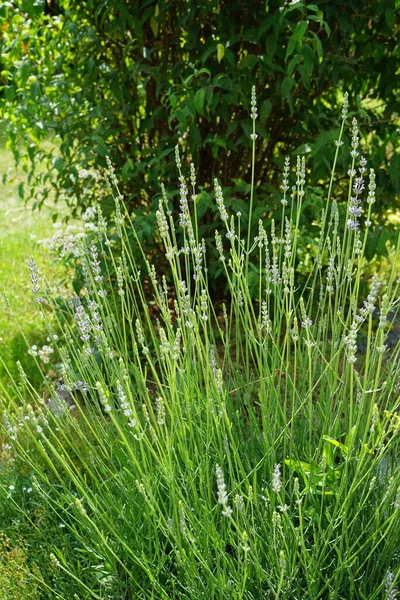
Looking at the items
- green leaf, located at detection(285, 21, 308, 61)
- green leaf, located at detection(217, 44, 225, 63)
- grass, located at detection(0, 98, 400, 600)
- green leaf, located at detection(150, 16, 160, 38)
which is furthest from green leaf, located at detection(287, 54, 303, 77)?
grass, located at detection(0, 98, 400, 600)

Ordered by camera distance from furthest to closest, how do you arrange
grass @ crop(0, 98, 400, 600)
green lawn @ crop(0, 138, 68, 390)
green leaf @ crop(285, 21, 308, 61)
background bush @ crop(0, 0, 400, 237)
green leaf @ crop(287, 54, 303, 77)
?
green lawn @ crop(0, 138, 68, 390) → background bush @ crop(0, 0, 400, 237) → green leaf @ crop(287, 54, 303, 77) → green leaf @ crop(285, 21, 308, 61) → grass @ crop(0, 98, 400, 600)

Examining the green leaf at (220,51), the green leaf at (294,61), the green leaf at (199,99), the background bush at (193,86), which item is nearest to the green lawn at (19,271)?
the background bush at (193,86)

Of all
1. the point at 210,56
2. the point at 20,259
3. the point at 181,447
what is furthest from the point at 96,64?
the point at 181,447

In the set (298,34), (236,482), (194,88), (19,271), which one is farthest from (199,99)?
(19,271)

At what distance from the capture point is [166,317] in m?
2.14

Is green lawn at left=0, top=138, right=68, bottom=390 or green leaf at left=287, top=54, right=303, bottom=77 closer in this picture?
green leaf at left=287, top=54, right=303, bottom=77

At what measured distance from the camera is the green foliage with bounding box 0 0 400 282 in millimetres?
3627

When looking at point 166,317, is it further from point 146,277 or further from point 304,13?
point 146,277

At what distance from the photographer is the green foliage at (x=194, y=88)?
11.9 feet

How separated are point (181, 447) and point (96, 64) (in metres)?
2.85

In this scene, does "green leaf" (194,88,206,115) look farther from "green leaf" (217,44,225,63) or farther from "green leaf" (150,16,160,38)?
"green leaf" (150,16,160,38)

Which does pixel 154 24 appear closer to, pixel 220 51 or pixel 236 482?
pixel 220 51

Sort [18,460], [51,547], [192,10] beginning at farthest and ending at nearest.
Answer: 1. [192,10]
2. [18,460]
3. [51,547]

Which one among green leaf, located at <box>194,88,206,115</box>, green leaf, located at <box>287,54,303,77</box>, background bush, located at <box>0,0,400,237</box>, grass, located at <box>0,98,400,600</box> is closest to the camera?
grass, located at <box>0,98,400,600</box>
